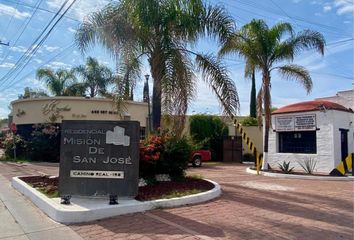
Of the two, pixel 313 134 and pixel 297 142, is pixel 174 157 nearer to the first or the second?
pixel 313 134

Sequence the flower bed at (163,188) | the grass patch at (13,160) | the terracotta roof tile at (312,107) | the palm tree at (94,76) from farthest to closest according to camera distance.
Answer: the palm tree at (94,76) → the grass patch at (13,160) → the terracotta roof tile at (312,107) → the flower bed at (163,188)

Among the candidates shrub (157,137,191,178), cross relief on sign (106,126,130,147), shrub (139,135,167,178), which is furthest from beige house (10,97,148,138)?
cross relief on sign (106,126,130,147)

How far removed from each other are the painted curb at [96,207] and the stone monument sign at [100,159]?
0.33m

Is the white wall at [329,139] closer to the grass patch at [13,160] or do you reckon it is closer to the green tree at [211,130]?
the green tree at [211,130]

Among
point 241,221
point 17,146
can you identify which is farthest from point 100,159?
point 17,146

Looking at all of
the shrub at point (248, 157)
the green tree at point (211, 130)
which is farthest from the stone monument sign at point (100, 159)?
the shrub at point (248, 157)

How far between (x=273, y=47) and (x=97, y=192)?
43.9 feet

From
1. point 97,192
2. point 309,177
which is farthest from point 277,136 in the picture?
point 97,192

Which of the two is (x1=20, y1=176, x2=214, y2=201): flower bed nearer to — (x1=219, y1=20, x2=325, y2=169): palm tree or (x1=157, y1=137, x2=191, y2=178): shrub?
(x1=157, y1=137, x2=191, y2=178): shrub

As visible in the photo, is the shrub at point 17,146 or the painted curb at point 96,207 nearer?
the painted curb at point 96,207

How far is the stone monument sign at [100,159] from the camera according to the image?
28.6 feet

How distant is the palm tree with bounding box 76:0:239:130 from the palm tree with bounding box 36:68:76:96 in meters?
27.4

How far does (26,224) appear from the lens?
7523 millimetres

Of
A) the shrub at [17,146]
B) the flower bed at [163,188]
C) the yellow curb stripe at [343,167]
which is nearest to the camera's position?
the flower bed at [163,188]
